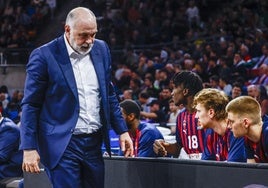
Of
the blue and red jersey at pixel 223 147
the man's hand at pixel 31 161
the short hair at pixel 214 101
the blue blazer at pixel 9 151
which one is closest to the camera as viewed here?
the man's hand at pixel 31 161

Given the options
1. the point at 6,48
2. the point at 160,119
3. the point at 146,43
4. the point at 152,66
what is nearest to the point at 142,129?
the point at 160,119

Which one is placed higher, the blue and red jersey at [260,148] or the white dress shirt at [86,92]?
the white dress shirt at [86,92]

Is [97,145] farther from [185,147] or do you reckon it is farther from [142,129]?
[142,129]

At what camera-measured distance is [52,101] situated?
5.22 meters

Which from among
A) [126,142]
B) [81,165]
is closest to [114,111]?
[126,142]

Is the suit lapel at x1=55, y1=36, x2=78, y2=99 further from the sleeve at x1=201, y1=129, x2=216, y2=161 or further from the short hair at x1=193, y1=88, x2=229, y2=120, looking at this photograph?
the sleeve at x1=201, y1=129, x2=216, y2=161

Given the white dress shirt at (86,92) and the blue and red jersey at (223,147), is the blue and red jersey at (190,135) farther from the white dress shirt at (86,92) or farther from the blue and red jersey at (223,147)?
the white dress shirt at (86,92)

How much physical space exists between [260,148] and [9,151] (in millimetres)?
3772

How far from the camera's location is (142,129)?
23.9 ft

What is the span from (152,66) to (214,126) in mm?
11069

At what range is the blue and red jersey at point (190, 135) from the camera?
6.64 m

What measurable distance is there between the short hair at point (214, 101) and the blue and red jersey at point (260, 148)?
0.57 m

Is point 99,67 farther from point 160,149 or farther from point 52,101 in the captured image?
point 160,149

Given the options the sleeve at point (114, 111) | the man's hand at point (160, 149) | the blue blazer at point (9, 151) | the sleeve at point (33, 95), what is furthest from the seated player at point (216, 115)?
the blue blazer at point (9, 151)
